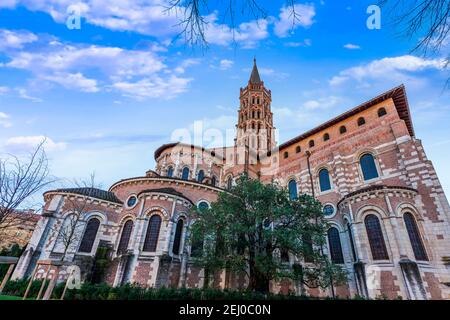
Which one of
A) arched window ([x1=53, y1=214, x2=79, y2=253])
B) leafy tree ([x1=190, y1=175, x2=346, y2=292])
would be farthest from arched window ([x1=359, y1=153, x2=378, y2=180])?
arched window ([x1=53, y1=214, x2=79, y2=253])

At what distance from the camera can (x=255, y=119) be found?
1523 inches

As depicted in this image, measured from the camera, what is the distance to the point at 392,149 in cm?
1759

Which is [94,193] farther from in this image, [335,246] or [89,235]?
[335,246]

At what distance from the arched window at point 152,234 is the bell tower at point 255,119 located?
2001 centimetres

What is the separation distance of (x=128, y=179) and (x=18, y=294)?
34.1ft

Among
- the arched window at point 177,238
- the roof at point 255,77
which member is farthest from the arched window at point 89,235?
the roof at point 255,77

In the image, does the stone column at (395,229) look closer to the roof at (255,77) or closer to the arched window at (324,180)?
the arched window at (324,180)

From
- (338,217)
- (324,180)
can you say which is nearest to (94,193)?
(338,217)

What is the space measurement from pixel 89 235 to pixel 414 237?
2425 cm

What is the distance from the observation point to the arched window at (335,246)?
1664 cm

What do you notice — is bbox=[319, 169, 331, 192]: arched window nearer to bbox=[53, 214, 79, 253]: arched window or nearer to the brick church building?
the brick church building

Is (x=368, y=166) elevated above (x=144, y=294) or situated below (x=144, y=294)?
above

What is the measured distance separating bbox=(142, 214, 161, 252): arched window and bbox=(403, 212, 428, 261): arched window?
17505 millimetres
